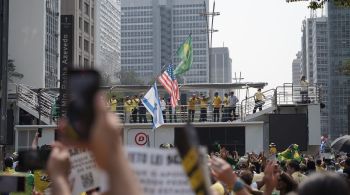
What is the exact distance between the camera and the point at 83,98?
2066 millimetres

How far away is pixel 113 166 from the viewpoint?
2121 millimetres

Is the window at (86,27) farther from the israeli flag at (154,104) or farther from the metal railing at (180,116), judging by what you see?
the israeli flag at (154,104)

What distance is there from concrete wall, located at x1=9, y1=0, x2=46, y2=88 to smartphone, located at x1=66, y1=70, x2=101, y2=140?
171 ft

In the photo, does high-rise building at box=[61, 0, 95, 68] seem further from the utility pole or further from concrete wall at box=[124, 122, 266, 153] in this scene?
the utility pole

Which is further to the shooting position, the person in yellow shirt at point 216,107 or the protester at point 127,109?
the protester at point 127,109

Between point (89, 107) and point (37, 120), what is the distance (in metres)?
33.0

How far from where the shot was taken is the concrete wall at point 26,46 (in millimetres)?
53656

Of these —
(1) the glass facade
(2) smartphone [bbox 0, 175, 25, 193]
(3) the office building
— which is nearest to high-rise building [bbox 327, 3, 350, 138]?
(3) the office building

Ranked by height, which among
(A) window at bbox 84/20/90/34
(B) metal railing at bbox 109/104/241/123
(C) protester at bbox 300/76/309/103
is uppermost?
(A) window at bbox 84/20/90/34

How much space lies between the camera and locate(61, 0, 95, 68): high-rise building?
88000mm

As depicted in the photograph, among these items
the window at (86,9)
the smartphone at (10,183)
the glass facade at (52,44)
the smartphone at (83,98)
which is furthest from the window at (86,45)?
the smartphone at (83,98)

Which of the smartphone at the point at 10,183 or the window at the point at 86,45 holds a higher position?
the window at the point at 86,45

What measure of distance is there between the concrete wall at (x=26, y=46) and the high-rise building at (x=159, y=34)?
79.1m

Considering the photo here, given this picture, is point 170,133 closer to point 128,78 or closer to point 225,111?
point 225,111
